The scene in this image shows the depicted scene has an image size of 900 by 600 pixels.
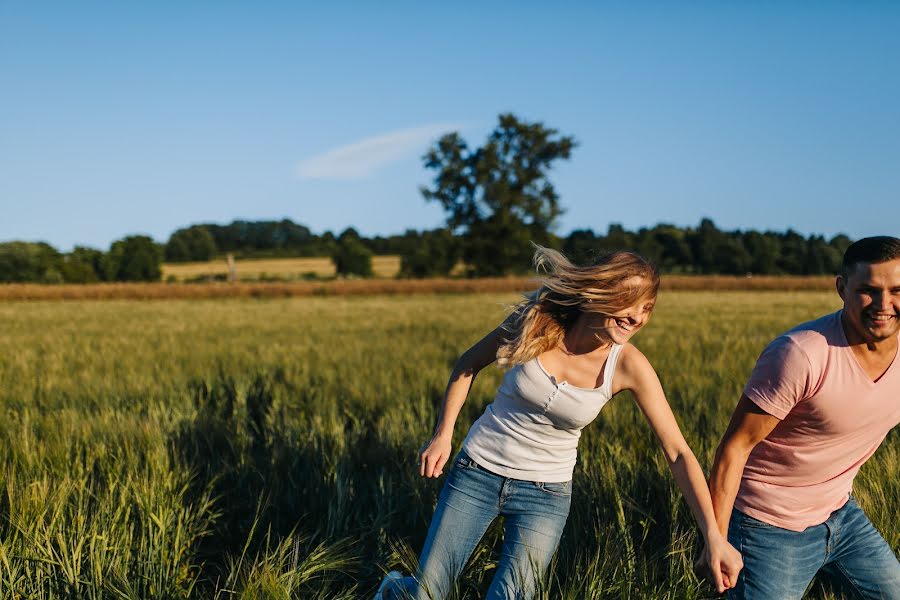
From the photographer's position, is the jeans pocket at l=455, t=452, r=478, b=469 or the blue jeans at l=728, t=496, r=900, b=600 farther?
the jeans pocket at l=455, t=452, r=478, b=469

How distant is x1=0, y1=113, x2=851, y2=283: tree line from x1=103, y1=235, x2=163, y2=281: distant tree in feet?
0.27

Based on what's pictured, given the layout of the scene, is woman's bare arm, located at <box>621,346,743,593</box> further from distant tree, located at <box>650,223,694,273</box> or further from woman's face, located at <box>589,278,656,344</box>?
distant tree, located at <box>650,223,694,273</box>

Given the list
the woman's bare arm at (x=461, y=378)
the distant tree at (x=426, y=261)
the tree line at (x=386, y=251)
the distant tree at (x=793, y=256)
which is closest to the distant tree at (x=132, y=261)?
the tree line at (x=386, y=251)

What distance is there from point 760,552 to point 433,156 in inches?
1840

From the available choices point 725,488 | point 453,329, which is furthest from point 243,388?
point 453,329

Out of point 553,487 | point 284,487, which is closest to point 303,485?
point 284,487

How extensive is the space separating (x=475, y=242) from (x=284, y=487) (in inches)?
1678

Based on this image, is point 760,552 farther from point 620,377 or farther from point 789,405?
point 620,377

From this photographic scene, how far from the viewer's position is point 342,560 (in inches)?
94.8

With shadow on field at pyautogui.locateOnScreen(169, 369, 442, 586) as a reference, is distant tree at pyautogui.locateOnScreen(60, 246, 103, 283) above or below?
above

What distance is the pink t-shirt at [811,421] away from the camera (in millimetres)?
1885

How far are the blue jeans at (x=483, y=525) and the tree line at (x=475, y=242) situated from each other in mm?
30204

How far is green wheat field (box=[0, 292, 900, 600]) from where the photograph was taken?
2307 mm

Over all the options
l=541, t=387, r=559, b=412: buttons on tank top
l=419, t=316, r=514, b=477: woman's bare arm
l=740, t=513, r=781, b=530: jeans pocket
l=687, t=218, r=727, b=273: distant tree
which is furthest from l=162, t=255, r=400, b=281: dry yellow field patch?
l=740, t=513, r=781, b=530: jeans pocket
